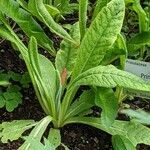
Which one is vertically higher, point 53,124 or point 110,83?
point 110,83

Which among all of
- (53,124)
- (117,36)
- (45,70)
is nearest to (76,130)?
(53,124)

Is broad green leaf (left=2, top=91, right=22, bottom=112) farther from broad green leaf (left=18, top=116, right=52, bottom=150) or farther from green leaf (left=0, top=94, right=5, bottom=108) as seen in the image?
broad green leaf (left=18, top=116, right=52, bottom=150)

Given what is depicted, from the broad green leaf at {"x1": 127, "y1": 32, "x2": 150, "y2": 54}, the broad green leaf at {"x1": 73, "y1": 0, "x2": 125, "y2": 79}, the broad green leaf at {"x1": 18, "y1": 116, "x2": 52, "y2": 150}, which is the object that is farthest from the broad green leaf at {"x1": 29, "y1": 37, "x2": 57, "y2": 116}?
the broad green leaf at {"x1": 127, "y1": 32, "x2": 150, "y2": 54}

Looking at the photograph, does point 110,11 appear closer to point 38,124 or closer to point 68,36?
point 68,36

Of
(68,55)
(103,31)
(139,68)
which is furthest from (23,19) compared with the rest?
(139,68)

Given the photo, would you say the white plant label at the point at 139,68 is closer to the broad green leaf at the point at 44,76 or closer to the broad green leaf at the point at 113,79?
the broad green leaf at the point at 113,79

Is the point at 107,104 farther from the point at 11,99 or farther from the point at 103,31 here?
the point at 11,99

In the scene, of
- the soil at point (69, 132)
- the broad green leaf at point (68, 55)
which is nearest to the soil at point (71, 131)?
the soil at point (69, 132)
